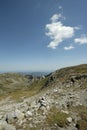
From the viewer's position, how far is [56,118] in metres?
20.2

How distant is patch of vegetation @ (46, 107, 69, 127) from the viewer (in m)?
19.2

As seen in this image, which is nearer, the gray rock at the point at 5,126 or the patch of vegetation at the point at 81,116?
the gray rock at the point at 5,126

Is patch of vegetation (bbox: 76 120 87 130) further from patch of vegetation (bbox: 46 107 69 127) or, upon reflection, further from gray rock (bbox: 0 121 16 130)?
gray rock (bbox: 0 121 16 130)

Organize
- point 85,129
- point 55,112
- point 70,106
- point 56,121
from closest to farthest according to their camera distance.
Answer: point 85,129, point 56,121, point 55,112, point 70,106

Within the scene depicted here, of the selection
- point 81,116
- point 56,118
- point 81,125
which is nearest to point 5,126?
point 56,118

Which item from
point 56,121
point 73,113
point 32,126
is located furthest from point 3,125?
point 73,113

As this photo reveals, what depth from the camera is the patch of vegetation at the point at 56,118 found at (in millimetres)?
19250

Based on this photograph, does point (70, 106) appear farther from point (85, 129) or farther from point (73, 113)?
point (85, 129)

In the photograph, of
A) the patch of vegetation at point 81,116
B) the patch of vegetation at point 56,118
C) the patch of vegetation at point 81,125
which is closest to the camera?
the patch of vegetation at point 81,125

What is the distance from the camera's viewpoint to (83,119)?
20.4 m

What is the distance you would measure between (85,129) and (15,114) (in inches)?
331

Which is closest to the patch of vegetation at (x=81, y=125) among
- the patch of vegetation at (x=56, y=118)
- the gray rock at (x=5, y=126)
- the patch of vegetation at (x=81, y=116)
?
the patch of vegetation at (x=81, y=116)

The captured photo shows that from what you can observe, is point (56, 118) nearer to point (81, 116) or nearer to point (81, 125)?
point (81, 125)

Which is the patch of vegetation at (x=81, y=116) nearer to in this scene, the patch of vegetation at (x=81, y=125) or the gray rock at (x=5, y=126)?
the patch of vegetation at (x=81, y=125)
